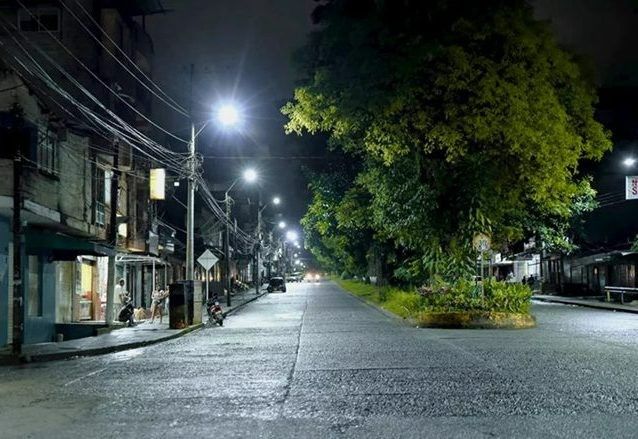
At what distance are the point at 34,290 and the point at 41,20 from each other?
1703 centimetres

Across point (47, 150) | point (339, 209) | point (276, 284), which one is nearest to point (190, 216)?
point (47, 150)

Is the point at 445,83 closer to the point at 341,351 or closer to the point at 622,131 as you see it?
the point at 341,351

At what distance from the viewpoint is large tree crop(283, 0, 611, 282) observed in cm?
2108

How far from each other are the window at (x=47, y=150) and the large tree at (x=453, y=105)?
7681mm

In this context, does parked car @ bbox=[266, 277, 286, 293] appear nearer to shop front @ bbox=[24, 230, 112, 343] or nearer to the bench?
the bench

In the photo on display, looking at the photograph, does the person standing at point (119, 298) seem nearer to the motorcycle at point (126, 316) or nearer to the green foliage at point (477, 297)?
the motorcycle at point (126, 316)

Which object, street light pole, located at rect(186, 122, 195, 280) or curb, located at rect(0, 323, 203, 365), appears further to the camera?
street light pole, located at rect(186, 122, 195, 280)

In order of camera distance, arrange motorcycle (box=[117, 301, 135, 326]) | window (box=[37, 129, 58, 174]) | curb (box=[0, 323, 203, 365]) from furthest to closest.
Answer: motorcycle (box=[117, 301, 135, 326]), window (box=[37, 129, 58, 174]), curb (box=[0, 323, 203, 365])

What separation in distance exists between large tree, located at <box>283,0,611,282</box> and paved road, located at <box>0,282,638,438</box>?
22.4ft

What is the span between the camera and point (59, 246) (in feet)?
66.3

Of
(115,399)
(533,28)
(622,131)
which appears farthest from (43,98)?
(622,131)

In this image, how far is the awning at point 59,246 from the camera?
64.5ft

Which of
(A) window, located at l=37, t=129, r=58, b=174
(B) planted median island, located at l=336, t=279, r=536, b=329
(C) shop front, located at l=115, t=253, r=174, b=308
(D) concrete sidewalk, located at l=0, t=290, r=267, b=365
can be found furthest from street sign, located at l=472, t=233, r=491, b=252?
(C) shop front, located at l=115, t=253, r=174, b=308

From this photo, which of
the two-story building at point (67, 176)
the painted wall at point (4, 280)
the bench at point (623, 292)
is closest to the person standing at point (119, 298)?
the two-story building at point (67, 176)
